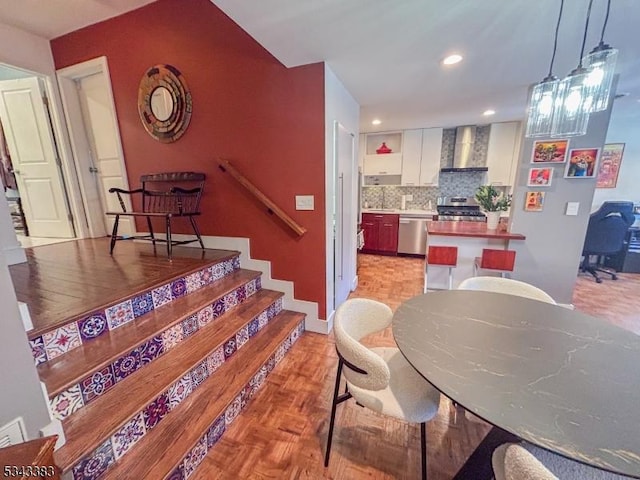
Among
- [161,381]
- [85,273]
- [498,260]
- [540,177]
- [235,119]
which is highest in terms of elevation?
[235,119]

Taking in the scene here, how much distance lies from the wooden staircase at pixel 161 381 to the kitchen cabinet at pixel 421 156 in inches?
157

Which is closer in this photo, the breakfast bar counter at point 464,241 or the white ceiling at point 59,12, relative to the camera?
the white ceiling at point 59,12

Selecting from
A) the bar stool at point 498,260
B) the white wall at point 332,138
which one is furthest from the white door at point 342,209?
the bar stool at point 498,260

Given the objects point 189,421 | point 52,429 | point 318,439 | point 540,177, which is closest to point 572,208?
point 540,177

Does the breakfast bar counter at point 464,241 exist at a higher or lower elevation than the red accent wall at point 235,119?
lower

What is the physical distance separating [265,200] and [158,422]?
5.47 feet

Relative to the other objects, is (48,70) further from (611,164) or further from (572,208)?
(611,164)

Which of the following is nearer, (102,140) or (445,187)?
(102,140)

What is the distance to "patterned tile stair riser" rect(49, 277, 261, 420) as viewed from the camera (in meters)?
1.16

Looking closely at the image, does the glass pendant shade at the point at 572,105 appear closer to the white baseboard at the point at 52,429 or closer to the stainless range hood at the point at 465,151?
the white baseboard at the point at 52,429

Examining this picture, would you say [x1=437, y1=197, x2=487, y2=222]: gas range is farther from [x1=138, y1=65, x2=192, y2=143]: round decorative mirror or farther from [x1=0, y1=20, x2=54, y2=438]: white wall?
[x1=0, y1=20, x2=54, y2=438]: white wall

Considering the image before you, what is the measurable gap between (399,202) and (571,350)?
15.4 ft

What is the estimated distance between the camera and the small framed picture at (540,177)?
2632 mm

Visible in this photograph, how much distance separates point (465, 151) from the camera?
459 cm
